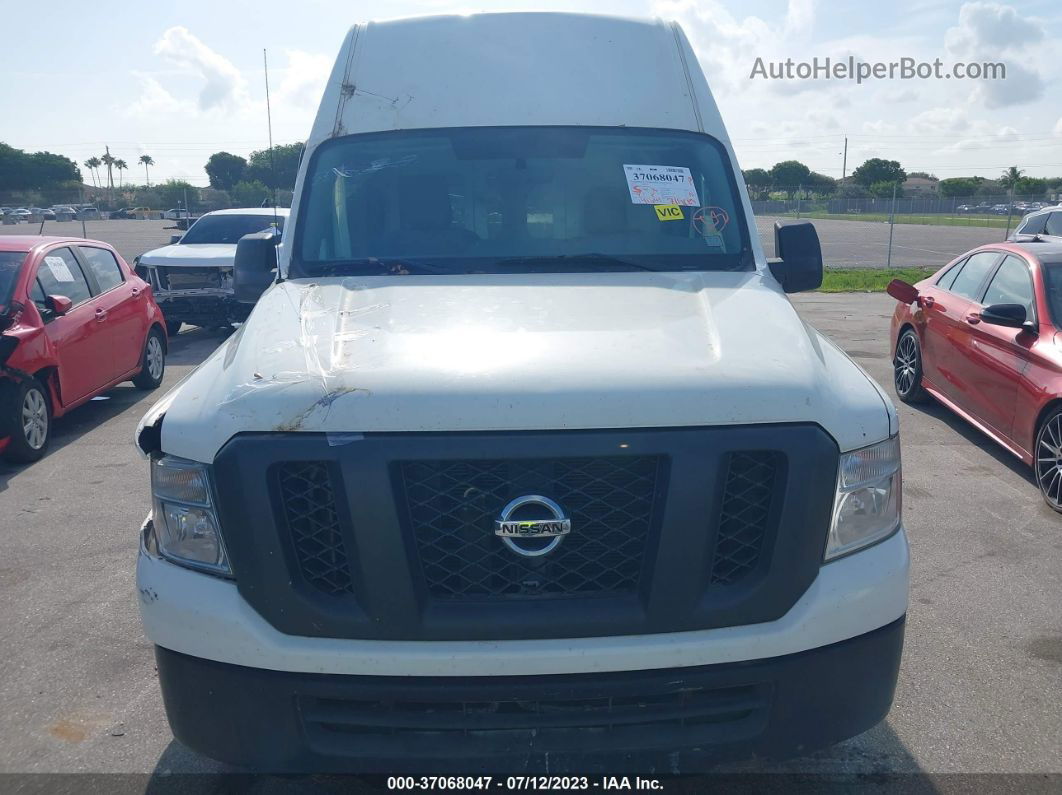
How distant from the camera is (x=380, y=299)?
3.30 m

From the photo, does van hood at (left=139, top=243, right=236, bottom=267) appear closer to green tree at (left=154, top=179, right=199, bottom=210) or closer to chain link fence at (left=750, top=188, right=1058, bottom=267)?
chain link fence at (left=750, top=188, right=1058, bottom=267)

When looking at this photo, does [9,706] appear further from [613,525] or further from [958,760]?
[958,760]

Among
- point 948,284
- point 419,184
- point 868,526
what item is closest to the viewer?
point 868,526

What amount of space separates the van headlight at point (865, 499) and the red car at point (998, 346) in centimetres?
379

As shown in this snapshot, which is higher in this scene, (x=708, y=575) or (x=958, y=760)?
(x=708, y=575)

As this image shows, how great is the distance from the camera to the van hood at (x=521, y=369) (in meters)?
2.47

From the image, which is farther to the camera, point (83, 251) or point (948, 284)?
point (83, 251)

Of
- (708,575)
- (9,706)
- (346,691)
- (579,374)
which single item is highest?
(579,374)

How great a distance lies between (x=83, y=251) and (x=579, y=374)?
794 centimetres

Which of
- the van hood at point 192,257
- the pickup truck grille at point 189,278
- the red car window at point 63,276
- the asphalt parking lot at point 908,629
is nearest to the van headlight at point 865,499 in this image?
the asphalt parking lot at point 908,629

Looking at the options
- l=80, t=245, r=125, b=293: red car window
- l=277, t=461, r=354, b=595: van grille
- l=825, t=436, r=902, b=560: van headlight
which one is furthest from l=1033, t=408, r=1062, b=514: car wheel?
l=80, t=245, r=125, b=293: red car window

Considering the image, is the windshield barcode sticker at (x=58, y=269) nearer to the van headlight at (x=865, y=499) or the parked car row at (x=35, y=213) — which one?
the van headlight at (x=865, y=499)

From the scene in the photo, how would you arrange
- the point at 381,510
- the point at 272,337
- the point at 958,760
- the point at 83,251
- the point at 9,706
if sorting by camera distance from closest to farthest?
the point at 381,510
the point at 272,337
the point at 958,760
the point at 9,706
the point at 83,251

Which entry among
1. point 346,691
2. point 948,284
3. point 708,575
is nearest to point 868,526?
point 708,575
